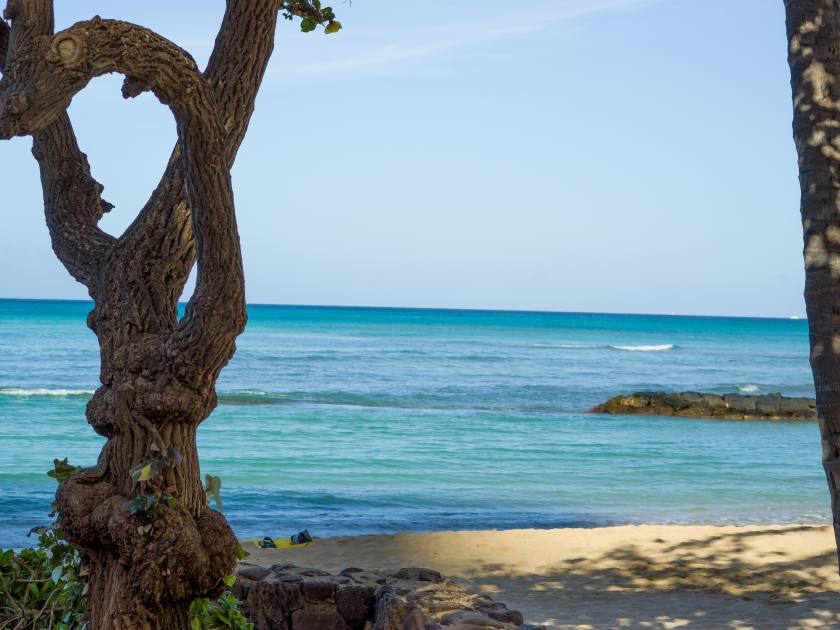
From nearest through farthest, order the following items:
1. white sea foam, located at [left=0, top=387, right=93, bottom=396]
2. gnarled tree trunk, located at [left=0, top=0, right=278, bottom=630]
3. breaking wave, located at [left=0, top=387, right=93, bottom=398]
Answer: gnarled tree trunk, located at [left=0, top=0, right=278, bottom=630] → breaking wave, located at [left=0, top=387, right=93, bottom=398] → white sea foam, located at [left=0, top=387, right=93, bottom=396]

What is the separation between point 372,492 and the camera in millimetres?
13703

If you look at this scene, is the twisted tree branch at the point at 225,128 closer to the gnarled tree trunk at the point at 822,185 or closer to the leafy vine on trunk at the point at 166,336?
the leafy vine on trunk at the point at 166,336

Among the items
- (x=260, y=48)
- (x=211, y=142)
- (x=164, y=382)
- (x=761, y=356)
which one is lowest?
(x=761, y=356)

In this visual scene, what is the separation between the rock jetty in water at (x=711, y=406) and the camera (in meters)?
25.5

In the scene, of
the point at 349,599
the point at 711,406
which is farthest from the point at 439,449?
the point at 349,599

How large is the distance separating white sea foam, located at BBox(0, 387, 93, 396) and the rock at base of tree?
20436 millimetres

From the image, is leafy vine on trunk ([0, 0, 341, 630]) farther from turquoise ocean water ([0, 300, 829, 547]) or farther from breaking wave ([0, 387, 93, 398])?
breaking wave ([0, 387, 93, 398])

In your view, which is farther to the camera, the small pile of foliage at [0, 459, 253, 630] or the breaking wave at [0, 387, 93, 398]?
the breaking wave at [0, 387, 93, 398]

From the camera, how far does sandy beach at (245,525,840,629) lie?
7.50 metres

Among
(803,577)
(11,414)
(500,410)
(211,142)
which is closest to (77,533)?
(211,142)

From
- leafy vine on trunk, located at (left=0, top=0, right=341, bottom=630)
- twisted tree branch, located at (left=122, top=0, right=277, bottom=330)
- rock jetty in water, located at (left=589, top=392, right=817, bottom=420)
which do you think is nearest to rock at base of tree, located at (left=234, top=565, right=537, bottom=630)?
leafy vine on trunk, located at (left=0, top=0, right=341, bottom=630)

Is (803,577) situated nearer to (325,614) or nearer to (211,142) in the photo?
(325,614)

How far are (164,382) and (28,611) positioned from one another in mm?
1721

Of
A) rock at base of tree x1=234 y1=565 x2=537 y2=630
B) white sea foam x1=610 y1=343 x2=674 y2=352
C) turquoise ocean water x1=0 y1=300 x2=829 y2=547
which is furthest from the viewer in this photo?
white sea foam x1=610 y1=343 x2=674 y2=352
